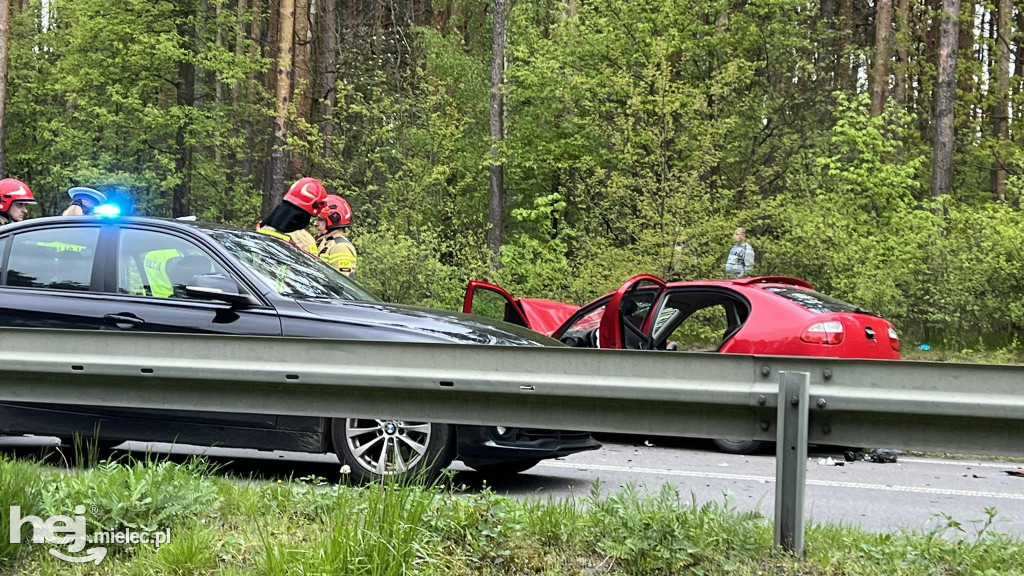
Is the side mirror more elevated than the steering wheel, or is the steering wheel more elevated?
the side mirror

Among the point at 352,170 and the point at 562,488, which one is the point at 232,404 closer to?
the point at 562,488

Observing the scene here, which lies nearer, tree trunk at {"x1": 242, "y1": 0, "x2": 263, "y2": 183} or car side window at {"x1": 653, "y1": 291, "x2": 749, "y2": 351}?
car side window at {"x1": 653, "y1": 291, "x2": 749, "y2": 351}

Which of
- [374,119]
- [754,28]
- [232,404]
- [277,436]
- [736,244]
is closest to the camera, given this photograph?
[232,404]

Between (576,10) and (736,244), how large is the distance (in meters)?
11.6

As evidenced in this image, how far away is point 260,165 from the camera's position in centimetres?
4378

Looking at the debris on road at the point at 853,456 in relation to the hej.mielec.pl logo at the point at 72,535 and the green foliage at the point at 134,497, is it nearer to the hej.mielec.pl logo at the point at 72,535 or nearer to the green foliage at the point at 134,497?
the green foliage at the point at 134,497

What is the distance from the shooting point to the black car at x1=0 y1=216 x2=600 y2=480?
6.23 metres

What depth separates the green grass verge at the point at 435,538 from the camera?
372cm

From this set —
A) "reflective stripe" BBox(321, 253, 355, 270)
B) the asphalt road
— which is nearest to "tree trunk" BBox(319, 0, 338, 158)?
"reflective stripe" BBox(321, 253, 355, 270)

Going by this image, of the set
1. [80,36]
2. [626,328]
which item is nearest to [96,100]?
[80,36]

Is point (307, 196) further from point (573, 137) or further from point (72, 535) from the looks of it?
point (573, 137)

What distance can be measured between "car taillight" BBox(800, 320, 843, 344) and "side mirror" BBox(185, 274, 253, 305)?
4.84 metres

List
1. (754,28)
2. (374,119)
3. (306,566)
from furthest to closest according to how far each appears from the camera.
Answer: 1. (374,119)
2. (754,28)
3. (306,566)

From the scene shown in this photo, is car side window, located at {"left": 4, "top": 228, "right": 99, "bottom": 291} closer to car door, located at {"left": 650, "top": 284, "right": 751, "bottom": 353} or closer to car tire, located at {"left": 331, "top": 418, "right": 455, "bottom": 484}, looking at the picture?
car tire, located at {"left": 331, "top": 418, "right": 455, "bottom": 484}
